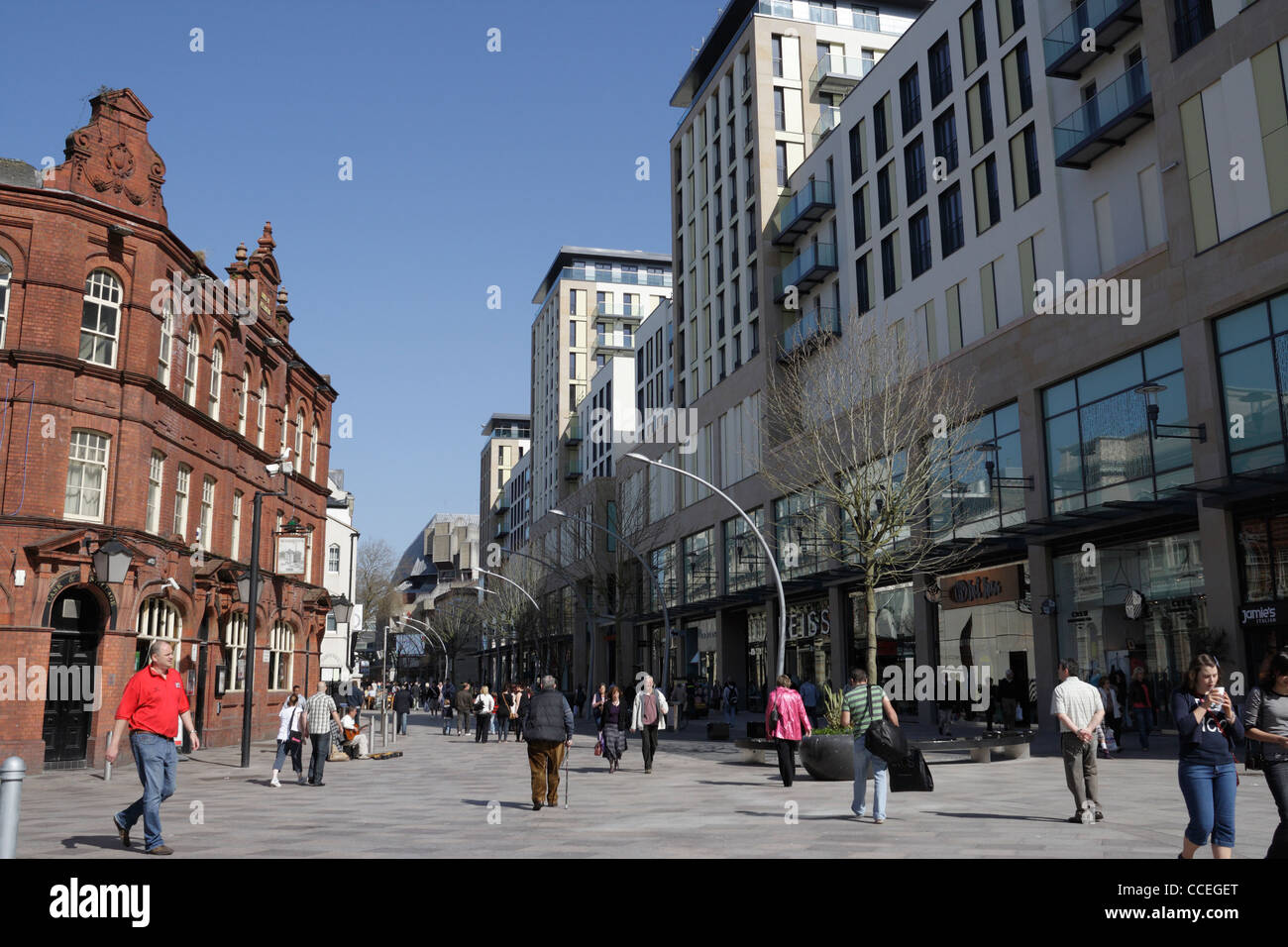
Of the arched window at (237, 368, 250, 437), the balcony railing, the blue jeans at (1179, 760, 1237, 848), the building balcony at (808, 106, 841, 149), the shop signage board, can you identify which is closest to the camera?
the blue jeans at (1179, 760, 1237, 848)

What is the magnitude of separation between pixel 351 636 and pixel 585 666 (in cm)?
2413

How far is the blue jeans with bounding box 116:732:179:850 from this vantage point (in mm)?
9242

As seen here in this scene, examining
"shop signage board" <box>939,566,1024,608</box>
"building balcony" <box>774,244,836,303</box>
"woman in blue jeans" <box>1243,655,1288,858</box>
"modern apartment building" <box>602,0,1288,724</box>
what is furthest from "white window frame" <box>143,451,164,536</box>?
"building balcony" <box>774,244,836,303</box>

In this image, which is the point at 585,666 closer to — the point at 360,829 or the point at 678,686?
the point at 678,686

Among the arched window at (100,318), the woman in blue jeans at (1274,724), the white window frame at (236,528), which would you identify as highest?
the arched window at (100,318)

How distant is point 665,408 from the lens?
57625mm

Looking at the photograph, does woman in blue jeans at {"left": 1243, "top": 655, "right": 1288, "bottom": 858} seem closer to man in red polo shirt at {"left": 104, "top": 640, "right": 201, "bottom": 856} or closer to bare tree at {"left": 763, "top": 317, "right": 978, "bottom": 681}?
man in red polo shirt at {"left": 104, "top": 640, "right": 201, "bottom": 856}

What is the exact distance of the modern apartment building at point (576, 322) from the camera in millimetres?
85000

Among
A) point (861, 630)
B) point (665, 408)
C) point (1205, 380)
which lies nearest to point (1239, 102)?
point (1205, 380)

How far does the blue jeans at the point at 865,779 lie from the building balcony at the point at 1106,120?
19.1 metres

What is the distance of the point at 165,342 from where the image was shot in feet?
84.1

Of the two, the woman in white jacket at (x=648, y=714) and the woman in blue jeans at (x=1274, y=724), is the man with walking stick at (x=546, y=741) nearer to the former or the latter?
the woman in white jacket at (x=648, y=714)

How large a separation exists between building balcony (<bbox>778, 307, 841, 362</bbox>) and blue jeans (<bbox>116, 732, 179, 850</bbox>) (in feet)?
100

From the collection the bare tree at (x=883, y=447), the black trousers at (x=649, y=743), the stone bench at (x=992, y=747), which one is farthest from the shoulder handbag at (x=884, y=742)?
the bare tree at (x=883, y=447)
